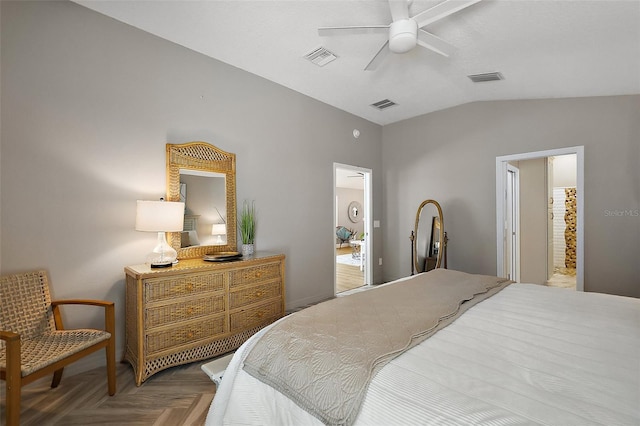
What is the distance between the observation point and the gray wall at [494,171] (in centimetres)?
296

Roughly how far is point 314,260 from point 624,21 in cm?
351

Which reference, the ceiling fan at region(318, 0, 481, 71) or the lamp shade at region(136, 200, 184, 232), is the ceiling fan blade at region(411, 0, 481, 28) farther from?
the lamp shade at region(136, 200, 184, 232)

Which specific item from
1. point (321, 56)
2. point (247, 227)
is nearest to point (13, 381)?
point (247, 227)

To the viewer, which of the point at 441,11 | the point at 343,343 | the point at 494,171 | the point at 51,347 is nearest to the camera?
the point at 343,343

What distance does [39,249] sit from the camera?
80.9 inches

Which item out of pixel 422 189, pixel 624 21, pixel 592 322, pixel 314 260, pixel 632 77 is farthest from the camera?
pixel 422 189

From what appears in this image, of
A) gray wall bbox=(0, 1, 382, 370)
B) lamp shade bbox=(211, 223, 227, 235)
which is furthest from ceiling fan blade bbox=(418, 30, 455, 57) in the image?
lamp shade bbox=(211, 223, 227, 235)

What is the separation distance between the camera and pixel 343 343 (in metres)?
1.19

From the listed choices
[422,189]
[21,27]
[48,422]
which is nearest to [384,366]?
[48,422]

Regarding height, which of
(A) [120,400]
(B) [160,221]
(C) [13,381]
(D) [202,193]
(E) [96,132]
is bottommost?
(A) [120,400]

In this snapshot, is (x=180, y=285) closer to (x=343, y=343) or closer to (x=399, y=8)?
(x=343, y=343)

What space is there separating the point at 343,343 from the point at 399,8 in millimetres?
2018

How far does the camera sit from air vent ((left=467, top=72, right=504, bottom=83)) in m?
3.05

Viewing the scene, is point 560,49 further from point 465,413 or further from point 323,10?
point 465,413
